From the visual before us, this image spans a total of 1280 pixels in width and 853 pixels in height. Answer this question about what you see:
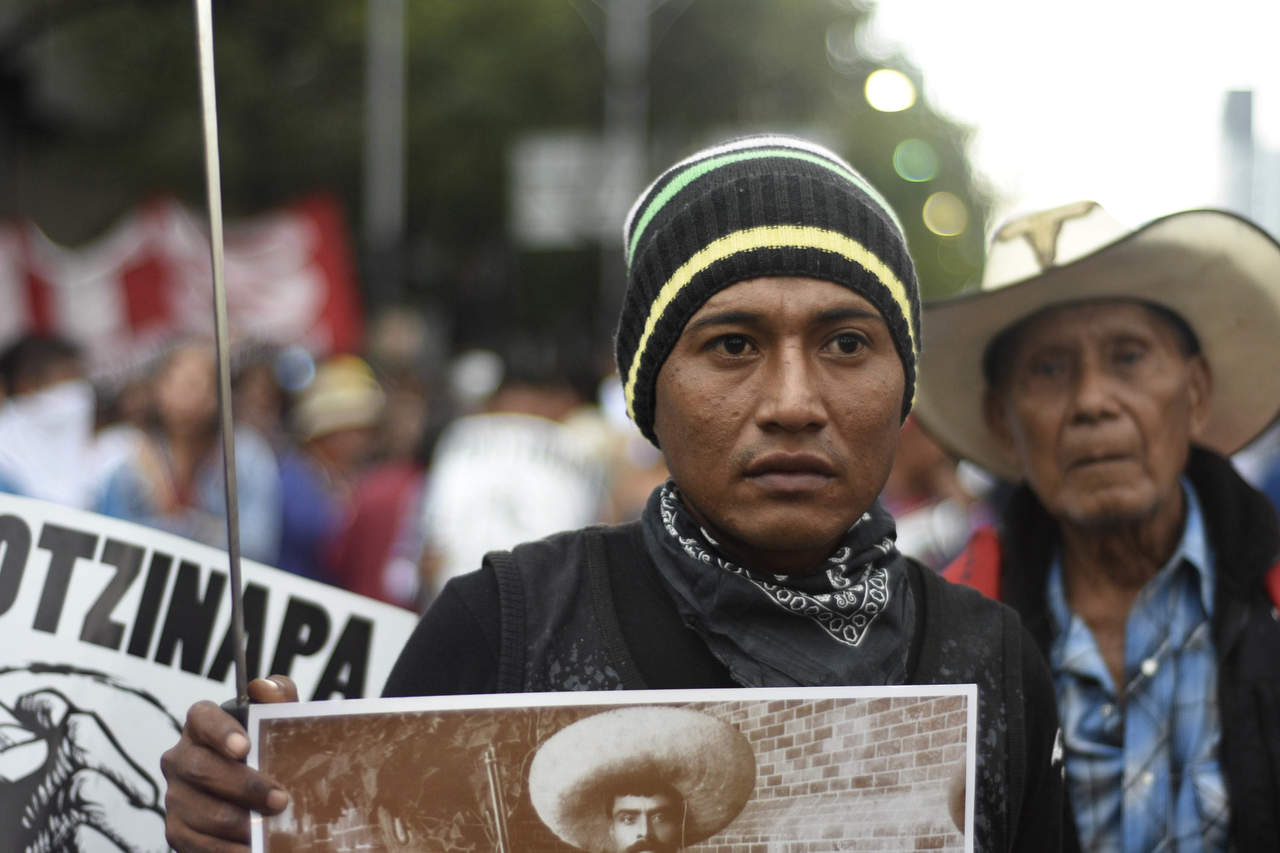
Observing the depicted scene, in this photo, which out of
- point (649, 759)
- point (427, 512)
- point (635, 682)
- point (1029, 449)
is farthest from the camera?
point (427, 512)

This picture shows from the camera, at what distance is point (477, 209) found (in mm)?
33656

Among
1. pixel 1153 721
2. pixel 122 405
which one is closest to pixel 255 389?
Answer: pixel 122 405

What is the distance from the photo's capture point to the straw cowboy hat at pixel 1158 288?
9.28 feet

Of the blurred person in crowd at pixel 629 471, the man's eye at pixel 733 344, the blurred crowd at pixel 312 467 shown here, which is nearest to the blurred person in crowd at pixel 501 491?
the blurred crowd at pixel 312 467

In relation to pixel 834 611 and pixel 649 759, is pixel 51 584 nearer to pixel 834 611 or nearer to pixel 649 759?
pixel 649 759

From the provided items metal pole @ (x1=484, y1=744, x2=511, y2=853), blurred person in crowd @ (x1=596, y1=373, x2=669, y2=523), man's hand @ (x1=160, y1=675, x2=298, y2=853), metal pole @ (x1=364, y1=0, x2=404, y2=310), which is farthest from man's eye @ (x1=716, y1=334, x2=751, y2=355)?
metal pole @ (x1=364, y1=0, x2=404, y2=310)

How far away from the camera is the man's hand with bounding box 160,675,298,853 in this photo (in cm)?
161

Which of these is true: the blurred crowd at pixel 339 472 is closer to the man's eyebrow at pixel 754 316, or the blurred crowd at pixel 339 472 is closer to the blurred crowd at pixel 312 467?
the blurred crowd at pixel 312 467

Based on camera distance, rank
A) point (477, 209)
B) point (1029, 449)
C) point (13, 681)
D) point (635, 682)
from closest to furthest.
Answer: point (635, 682) → point (13, 681) → point (1029, 449) → point (477, 209)

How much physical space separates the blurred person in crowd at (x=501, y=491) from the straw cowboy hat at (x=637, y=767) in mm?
4009

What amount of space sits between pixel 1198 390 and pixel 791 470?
4.78ft

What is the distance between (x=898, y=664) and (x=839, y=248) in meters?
0.54

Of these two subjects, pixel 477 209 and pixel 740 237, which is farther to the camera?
pixel 477 209

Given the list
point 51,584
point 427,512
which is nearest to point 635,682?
point 51,584
